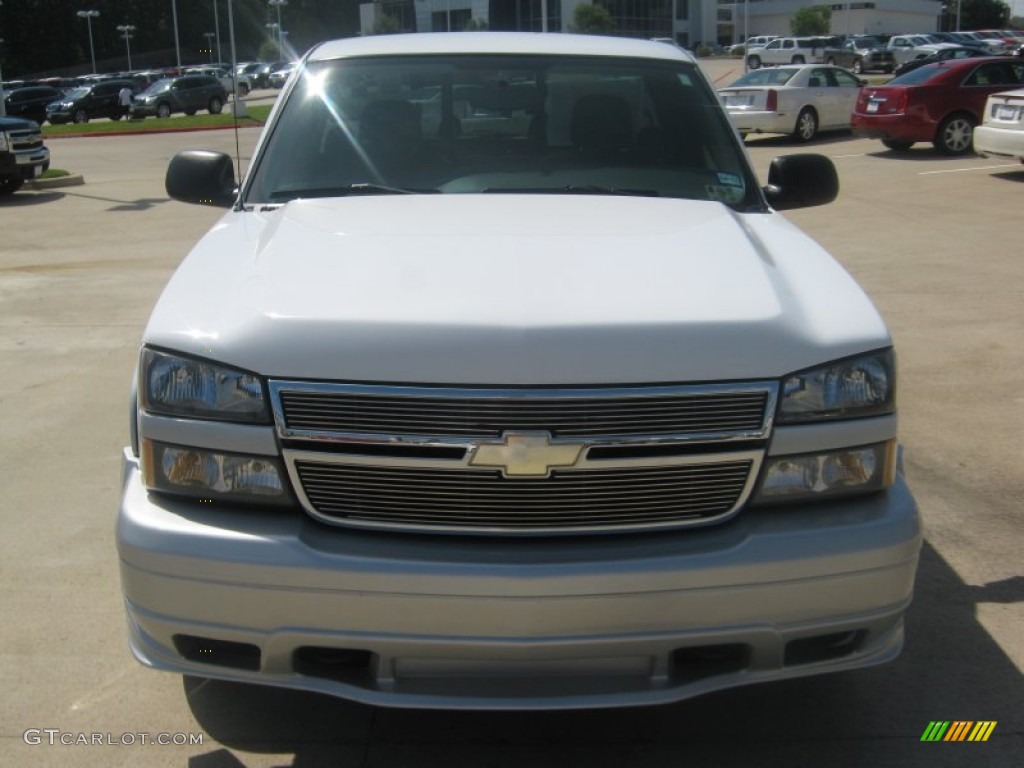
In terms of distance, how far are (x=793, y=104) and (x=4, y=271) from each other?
52.8 ft

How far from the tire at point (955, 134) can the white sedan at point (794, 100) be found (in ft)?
12.2

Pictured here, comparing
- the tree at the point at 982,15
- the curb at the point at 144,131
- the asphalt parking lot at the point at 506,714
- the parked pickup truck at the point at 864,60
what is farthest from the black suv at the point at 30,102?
the tree at the point at 982,15

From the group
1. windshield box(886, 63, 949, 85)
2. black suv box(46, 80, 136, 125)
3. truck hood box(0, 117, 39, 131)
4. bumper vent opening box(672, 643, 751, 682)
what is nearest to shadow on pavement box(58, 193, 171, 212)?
truck hood box(0, 117, 39, 131)

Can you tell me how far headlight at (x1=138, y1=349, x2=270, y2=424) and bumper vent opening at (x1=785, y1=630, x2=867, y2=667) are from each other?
1.41 m

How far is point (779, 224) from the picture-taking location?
3936mm

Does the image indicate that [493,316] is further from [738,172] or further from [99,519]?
[99,519]

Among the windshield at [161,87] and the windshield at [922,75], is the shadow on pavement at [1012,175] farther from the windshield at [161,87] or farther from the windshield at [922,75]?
the windshield at [161,87]

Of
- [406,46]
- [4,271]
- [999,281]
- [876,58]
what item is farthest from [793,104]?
[876,58]

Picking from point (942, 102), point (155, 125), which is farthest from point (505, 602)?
point (155, 125)

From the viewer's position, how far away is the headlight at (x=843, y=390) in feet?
9.53

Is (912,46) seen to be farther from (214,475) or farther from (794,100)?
(214,475)

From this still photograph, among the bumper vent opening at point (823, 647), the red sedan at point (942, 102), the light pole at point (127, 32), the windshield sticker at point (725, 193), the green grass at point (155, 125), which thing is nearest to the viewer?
the bumper vent opening at point (823, 647)

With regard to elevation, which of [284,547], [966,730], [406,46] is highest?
[406,46]

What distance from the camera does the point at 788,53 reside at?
60344 millimetres
